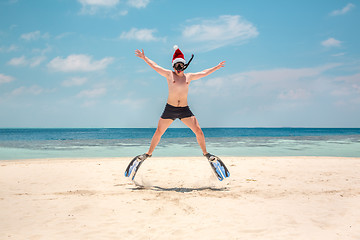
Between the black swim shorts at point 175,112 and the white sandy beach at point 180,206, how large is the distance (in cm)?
146

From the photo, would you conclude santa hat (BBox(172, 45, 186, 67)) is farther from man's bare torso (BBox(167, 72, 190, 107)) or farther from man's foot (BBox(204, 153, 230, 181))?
man's foot (BBox(204, 153, 230, 181))

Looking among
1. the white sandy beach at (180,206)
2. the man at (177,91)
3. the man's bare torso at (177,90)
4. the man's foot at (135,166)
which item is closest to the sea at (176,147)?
the white sandy beach at (180,206)

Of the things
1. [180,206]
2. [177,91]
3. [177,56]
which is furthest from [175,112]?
[180,206]

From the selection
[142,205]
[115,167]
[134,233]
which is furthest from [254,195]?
[115,167]

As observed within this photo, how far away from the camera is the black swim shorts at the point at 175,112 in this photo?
5664mm

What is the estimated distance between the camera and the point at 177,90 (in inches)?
222

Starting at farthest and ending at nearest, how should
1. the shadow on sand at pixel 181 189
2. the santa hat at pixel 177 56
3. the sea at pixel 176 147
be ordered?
the sea at pixel 176 147, the santa hat at pixel 177 56, the shadow on sand at pixel 181 189

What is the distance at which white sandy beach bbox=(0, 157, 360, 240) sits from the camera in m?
3.26

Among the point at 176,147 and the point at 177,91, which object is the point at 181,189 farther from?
the point at 176,147

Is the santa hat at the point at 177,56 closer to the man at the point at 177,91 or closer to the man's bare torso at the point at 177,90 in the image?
the man at the point at 177,91

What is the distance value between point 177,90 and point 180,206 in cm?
233

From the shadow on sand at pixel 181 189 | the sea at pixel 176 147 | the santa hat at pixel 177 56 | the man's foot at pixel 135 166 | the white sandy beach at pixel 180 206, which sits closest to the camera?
the white sandy beach at pixel 180 206

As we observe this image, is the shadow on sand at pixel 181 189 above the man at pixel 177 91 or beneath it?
beneath

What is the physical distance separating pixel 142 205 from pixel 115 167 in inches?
179
